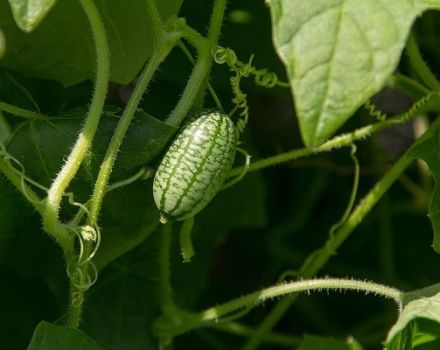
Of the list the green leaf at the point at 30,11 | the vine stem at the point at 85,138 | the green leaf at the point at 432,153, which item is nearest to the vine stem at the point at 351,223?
the green leaf at the point at 432,153

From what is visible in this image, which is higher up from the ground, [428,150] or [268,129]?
[428,150]

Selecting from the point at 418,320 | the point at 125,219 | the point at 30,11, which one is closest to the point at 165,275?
the point at 125,219

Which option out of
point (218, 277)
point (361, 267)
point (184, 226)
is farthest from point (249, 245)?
point (184, 226)

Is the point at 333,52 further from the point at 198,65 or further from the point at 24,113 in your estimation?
the point at 24,113

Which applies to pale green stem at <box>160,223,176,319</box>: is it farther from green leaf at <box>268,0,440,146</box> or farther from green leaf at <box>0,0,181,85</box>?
green leaf at <box>268,0,440,146</box>

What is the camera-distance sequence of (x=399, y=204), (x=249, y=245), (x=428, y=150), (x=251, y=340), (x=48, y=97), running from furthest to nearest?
(x=249, y=245), (x=399, y=204), (x=251, y=340), (x=48, y=97), (x=428, y=150)

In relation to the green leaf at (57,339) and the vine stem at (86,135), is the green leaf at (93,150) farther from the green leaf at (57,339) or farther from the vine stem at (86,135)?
the green leaf at (57,339)

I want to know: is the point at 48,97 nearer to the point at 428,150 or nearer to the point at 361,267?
the point at 428,150
